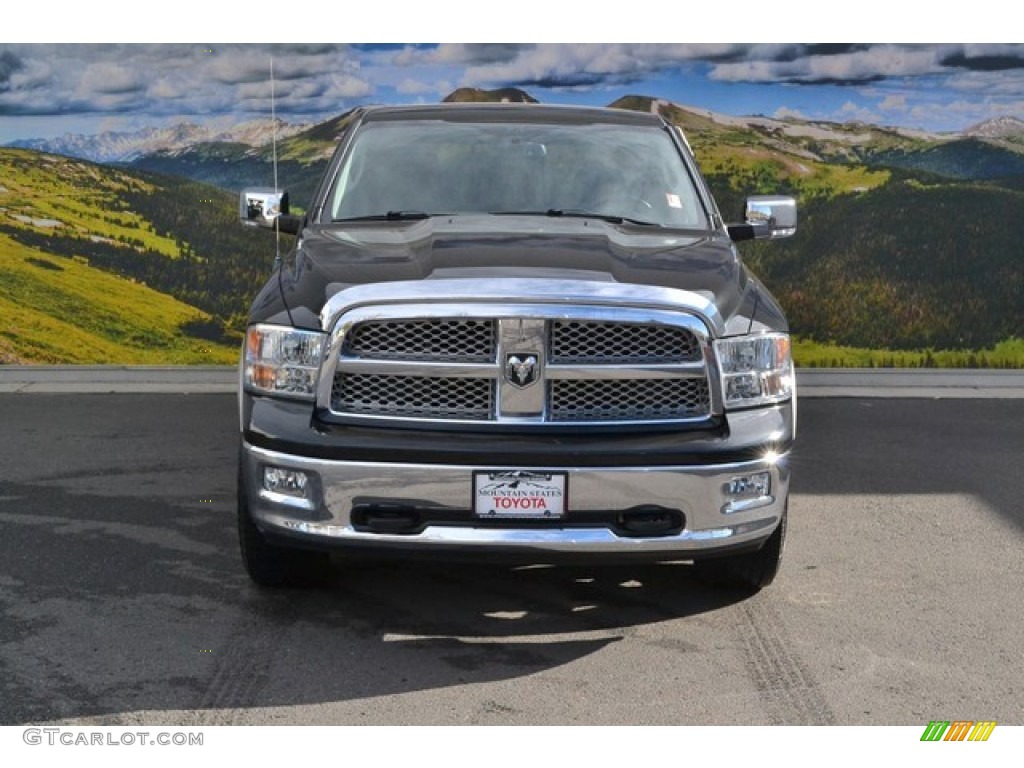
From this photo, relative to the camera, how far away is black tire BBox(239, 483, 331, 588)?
19.7ft

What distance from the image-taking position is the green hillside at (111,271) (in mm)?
12359

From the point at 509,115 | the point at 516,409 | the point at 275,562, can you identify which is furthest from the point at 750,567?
the point at 509,115

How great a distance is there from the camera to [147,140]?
12.5m

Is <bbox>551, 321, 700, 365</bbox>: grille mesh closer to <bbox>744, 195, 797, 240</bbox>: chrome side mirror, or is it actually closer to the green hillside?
<bbox>744, 195, 797, 240</bbox>: chrome side mirror

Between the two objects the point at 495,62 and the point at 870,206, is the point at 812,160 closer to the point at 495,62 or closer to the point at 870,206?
the point at 870,206

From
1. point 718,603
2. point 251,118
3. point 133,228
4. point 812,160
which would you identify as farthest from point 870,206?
point 718,603

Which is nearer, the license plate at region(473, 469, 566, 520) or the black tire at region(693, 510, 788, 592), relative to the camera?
the license plate at region(473, 469, 566, 520)

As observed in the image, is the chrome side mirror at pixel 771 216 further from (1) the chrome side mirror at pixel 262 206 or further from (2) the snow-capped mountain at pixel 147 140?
(2) the snow-capped mountain at pixel 147 140

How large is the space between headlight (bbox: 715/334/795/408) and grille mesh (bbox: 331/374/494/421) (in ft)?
2.63

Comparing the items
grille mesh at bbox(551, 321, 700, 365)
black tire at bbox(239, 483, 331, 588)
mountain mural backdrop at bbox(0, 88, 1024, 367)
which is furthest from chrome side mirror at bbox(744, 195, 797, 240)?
mountain mural backdrop at bbox(0, 88, 1024, 367)

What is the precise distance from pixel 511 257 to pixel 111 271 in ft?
24.1
